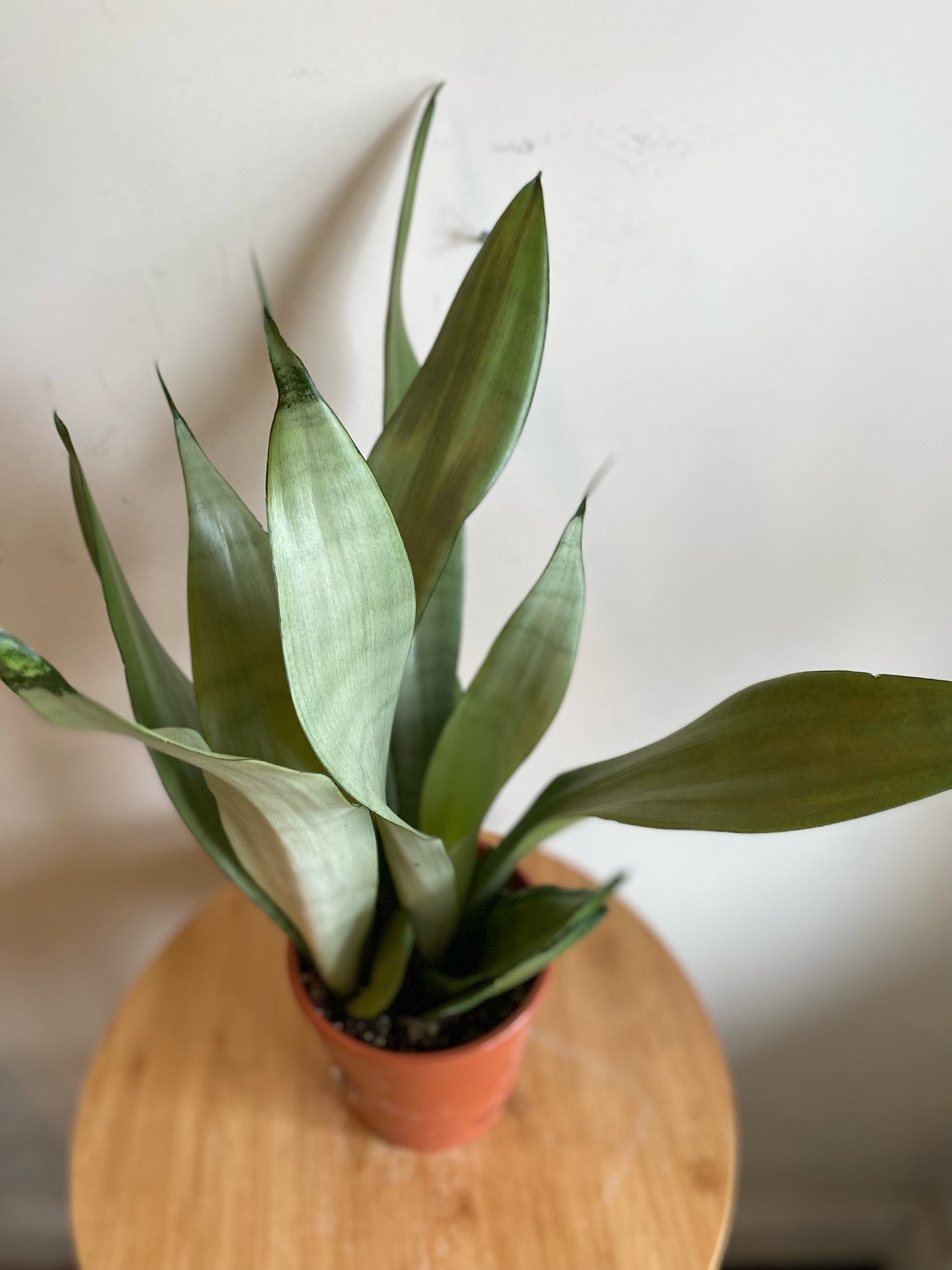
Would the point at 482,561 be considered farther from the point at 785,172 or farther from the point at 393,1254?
the point at 393,1254

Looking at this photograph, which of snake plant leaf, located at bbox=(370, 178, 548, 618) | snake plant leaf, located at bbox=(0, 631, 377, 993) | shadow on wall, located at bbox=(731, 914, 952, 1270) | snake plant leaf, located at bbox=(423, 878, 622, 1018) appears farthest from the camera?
shadow on wall, located at bbox=(731, 914, 952, 1270)

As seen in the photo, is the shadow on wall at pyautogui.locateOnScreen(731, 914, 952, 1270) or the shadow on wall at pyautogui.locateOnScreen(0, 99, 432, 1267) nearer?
the shadow on wall at pyautogui.locateOnScreen(0, 99, 432, 1267)

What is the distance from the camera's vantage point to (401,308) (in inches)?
19.1

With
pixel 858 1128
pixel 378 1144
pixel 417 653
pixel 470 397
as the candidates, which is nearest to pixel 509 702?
pixel 417 653

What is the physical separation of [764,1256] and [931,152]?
127cm

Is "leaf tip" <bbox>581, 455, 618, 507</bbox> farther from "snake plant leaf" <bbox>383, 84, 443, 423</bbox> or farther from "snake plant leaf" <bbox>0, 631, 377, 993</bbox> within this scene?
"snake plant leaf" <bbox>0, 631, 377, 993</bbox>

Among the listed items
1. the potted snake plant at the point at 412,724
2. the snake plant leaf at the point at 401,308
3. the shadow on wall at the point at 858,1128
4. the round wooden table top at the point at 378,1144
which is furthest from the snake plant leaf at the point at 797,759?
the shadow on wall at the point at 858,1128

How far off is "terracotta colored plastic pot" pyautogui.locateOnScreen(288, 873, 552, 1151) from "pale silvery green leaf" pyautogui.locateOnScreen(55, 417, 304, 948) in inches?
2.9

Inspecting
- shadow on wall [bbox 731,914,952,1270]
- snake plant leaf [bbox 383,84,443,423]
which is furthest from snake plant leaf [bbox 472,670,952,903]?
shadow on wall [bbox 731,914,952,1270]

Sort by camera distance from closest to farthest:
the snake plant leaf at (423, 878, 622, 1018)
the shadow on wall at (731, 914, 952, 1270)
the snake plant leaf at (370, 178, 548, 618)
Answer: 1. the snake plant leaf at (370, 178, 548, 618)
2. the snake plant leaf at (423, 878, 622, 1018)
3. the shadow on wall at (731, 914, 952, 1270)

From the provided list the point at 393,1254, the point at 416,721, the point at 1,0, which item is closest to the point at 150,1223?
the point at 393,1254

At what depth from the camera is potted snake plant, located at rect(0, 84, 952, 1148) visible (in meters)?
0.34

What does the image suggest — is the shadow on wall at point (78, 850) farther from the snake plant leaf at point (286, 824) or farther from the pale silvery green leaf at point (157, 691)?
the snake plant leaf at point (286, 824)

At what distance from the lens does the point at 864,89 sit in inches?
18.3
